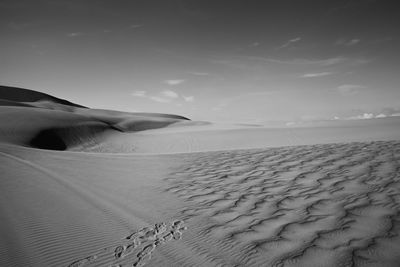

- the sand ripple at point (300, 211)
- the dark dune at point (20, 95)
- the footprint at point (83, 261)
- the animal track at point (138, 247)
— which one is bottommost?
the footprint at point (83, 261)

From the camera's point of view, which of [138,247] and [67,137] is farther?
[67,137]

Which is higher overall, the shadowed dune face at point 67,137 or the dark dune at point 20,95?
the dark dune at point 20,95

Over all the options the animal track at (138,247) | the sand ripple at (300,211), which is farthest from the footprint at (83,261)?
the sand ripple at (300,211)

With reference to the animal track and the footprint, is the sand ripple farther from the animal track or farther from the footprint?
the footprint

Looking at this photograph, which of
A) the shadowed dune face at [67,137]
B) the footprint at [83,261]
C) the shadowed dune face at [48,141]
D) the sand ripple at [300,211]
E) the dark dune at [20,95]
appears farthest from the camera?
the dark dune at [20,95]

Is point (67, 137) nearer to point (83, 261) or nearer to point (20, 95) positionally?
point (83, 261)

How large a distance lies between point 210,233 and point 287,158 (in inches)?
208

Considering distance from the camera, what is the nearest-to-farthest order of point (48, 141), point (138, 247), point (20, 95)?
point (138, 247) → point (48, 141) → point (20, 95)

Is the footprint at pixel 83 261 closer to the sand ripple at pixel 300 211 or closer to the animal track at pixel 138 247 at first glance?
the animal track at pixel 138 247

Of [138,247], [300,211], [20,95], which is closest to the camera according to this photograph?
[138,247]

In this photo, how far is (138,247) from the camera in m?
3.16

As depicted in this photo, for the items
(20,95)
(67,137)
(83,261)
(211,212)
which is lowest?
(83,261)

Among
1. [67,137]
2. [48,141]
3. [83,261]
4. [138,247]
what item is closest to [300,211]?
[138,247]

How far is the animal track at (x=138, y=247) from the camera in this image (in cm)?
288
